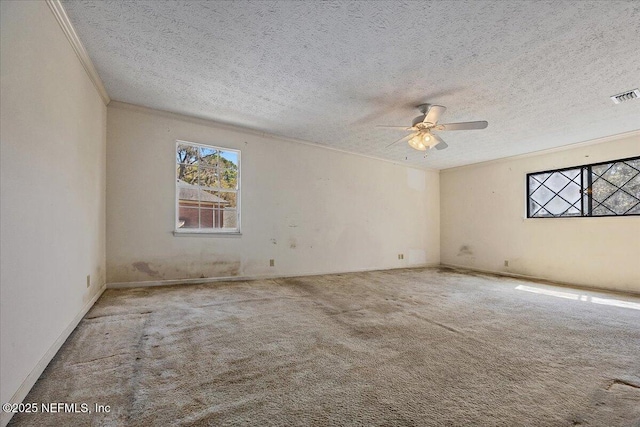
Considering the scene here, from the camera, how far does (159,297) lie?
3367 mm

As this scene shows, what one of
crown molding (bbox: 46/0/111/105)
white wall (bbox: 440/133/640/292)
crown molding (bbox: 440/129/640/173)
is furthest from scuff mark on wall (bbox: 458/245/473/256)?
crown molding (bbox: 46/0/111/105)

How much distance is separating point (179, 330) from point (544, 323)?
11.8 feet

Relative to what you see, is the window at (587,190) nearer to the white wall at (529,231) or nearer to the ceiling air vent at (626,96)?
the white wall at (529,231)

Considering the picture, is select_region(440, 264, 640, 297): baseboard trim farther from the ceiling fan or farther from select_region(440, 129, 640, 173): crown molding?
the ceiling fan

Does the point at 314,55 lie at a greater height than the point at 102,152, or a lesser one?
greater

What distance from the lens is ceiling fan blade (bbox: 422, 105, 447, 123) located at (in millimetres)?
3102

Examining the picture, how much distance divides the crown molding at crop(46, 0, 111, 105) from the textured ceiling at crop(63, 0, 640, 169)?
0.06 meters

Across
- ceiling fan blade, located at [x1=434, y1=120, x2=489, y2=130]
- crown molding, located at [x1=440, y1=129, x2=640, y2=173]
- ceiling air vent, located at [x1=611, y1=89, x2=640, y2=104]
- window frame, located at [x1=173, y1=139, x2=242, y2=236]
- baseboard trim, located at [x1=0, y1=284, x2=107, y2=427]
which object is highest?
ceiling air vent, located at [x1=611, y1=89, x2=640, y2=104]

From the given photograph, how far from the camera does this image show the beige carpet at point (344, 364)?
4.53 ft

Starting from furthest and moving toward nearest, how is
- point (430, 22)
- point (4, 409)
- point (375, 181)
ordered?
point (375, 181), point (430, 22), point (4, 409)

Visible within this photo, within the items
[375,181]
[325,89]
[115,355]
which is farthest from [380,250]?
[115,355]

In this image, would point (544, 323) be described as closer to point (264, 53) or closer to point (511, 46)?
point (511, 46)

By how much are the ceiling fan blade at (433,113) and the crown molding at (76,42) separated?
11.3 feet

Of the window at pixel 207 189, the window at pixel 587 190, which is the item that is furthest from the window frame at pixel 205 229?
the window at pixel 587 190
